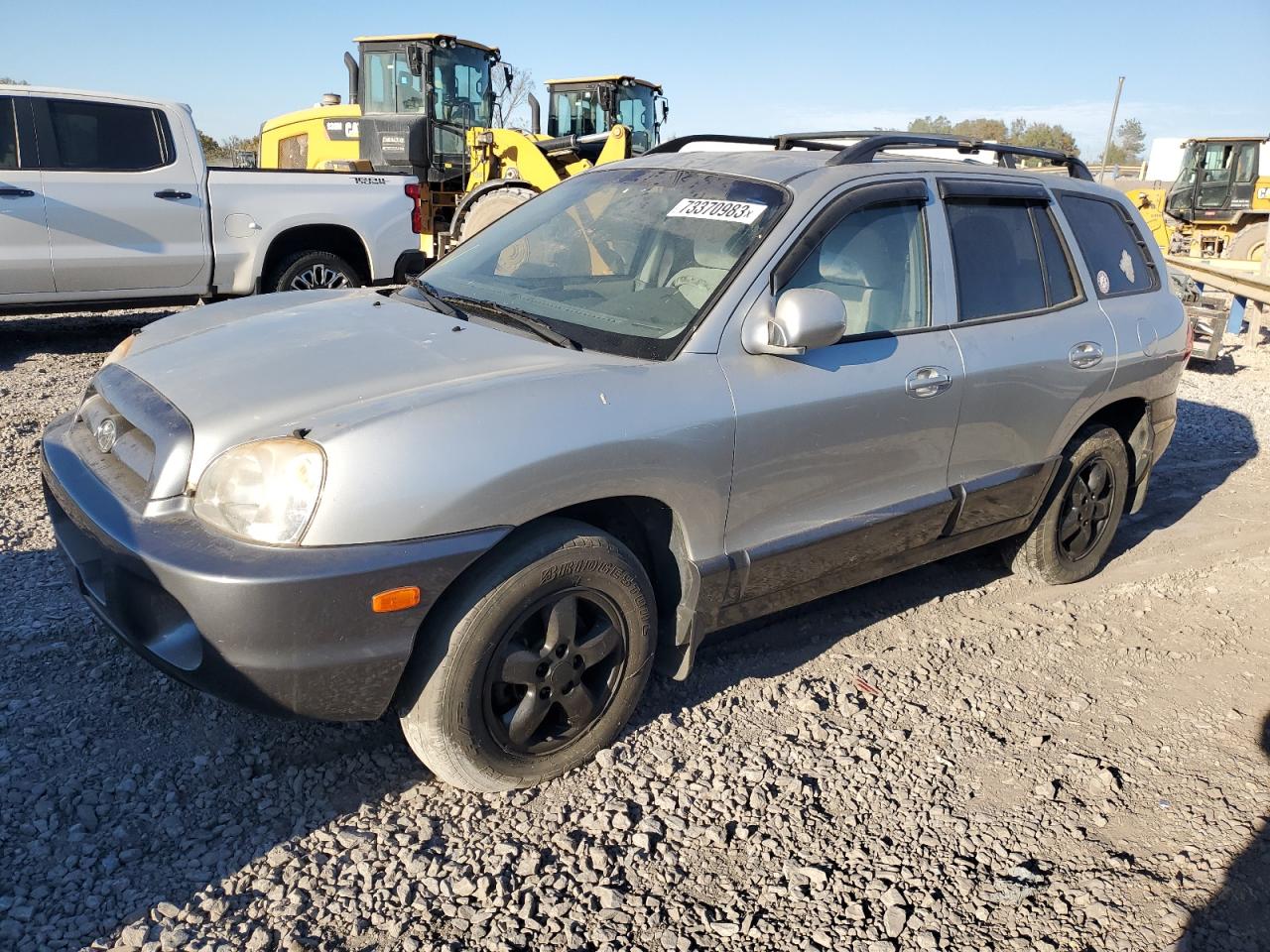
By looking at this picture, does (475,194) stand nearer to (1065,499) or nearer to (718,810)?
(1065,499)

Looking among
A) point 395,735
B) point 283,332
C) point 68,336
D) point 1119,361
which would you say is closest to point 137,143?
point 68,336

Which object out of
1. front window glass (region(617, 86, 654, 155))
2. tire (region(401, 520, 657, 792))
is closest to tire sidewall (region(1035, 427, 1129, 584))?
tire (region(401, 520, 657, 792))

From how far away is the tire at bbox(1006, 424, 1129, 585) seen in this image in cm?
464

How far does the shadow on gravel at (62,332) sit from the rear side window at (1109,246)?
7.55 m

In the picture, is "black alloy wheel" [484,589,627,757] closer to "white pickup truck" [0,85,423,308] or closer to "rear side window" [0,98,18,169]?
"white pickup truck" [0,85,423,308]

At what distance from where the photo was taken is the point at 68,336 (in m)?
9.41

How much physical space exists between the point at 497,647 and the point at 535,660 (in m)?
0.15

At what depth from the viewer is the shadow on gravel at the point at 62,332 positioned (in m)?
8.64

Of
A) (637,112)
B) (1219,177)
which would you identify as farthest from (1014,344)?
(1219,177)

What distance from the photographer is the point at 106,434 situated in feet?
9.96

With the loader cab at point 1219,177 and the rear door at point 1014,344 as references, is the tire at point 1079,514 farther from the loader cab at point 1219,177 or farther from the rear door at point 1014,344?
the loader cab at point 1219,177

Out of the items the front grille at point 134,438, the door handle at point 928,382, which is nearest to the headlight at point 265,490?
the front grille at point 134,438

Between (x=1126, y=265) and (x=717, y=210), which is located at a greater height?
(x=717, y=210)

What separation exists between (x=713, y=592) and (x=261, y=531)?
1396 millimetres
